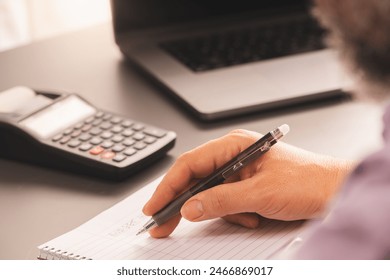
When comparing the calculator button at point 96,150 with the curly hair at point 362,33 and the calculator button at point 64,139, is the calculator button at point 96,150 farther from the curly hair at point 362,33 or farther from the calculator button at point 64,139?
the curly hair at point 362,33

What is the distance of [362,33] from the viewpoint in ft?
1.28

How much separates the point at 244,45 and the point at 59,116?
1.18ft

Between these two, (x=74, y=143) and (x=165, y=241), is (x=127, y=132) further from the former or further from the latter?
(x=165, y=241)

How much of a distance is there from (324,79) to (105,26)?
0.49m

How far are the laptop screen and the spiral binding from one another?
0.54 m

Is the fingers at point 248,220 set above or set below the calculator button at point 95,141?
below

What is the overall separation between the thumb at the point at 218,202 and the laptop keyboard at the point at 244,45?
38 cm

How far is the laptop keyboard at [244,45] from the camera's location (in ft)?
3.49

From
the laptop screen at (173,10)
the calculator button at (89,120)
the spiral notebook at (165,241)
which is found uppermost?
the laptop screen at (173,10)

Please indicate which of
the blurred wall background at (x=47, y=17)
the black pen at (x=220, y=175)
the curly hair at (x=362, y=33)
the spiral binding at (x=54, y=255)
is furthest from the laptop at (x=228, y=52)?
the blurred wall background at (x=47, y=17)

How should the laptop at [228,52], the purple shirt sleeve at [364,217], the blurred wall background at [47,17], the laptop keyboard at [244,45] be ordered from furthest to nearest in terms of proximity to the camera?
the blurred wall background at [47,17]
the laptop keyboard at [244,45]
the laptop at [228,52]
the purple shirt sleeve at [364,217]

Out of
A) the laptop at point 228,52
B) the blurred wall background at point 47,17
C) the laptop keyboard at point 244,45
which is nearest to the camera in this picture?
the laptop at point 228,52

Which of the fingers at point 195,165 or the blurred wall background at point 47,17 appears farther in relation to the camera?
the blurred wall background at point 47,17
